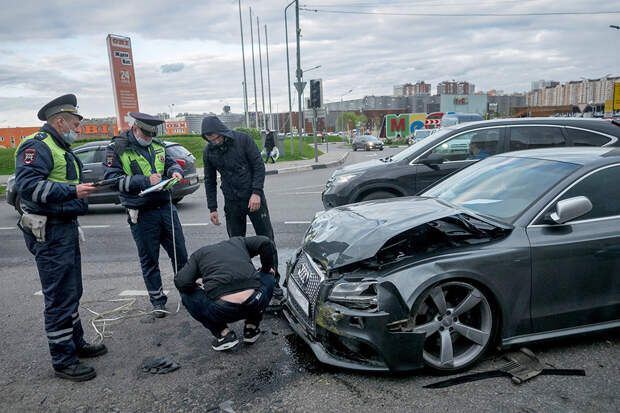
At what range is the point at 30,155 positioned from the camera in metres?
3.04

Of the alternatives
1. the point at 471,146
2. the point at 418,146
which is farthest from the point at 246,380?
the point at 471,146

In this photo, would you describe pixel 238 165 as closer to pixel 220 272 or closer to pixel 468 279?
pixel 220 272

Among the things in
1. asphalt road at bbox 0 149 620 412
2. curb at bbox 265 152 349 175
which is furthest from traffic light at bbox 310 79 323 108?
asphalt road at bbox 0 149 620 412

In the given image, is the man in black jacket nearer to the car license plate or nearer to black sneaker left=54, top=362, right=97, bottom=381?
the car license plate

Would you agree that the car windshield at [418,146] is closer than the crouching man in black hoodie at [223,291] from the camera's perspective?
No

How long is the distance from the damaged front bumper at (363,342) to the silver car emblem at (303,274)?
1.16ft

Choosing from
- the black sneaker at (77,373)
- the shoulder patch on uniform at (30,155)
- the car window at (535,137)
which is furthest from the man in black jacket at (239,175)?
the car window at (535,137)

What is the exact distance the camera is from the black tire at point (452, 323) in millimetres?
2865

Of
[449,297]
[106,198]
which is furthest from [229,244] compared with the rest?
[106,198]

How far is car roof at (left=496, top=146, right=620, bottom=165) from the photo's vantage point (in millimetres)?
3316

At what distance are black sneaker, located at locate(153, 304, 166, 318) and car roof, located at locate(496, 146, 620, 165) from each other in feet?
11.7

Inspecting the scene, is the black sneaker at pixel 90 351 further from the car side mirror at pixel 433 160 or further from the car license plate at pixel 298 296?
the car side mirror at pixel 433 160

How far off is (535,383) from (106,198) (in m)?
9.75

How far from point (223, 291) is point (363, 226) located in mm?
1157
